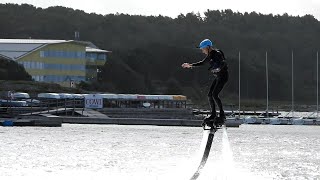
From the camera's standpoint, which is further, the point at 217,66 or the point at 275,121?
the point at 275,121

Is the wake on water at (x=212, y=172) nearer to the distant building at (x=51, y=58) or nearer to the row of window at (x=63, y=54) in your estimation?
the distant building at (x=51, y=58)

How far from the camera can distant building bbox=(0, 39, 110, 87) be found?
443 feet

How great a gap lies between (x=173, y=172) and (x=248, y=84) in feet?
609

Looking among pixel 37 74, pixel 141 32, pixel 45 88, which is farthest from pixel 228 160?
pixel 141 32

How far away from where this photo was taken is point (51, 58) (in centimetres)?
13550

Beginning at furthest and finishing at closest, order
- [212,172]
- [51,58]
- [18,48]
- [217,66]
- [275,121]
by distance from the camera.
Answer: [18,48]
[51,58]
[275,121]
[217,66]
[212,172]

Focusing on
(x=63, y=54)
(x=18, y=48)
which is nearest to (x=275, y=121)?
(x=63, y=54)

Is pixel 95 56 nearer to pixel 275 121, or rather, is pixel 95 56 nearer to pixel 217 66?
pixel 275 121

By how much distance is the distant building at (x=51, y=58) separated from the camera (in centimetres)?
13488

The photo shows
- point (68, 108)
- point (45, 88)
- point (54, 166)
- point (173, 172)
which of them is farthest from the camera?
point (45, 88)

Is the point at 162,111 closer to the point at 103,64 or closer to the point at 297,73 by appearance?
the point at 103,64

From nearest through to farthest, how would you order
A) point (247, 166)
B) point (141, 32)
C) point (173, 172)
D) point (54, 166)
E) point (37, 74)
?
point (173, 172) → point (54, 166) → point (247, 166) → point (37, 74) → point (141, 32)

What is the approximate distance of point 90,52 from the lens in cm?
14912

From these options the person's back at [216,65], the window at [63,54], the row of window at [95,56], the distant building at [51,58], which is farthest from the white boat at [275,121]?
the person's back at [216,65]
